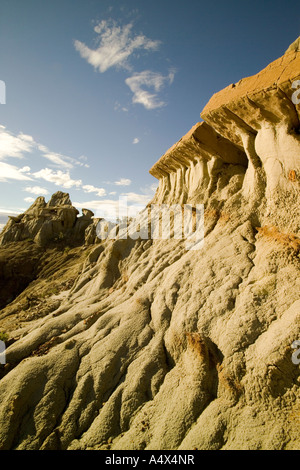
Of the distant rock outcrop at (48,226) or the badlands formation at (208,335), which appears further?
the distant rock outcrop at (48,226)

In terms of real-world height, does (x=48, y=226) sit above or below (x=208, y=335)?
above

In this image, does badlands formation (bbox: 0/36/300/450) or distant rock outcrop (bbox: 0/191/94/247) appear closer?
badlands formation (bbox: 0/36/300/450)

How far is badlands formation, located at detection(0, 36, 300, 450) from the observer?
4.33 metres

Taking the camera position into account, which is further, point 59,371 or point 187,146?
point 187,146

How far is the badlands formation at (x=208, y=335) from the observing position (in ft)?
14.2

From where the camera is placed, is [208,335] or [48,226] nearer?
[208,335]

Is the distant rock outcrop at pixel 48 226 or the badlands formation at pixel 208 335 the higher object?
the distant rock outcrop at pixel 48 226

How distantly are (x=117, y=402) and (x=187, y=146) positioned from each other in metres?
8.16

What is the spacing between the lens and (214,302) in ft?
18.9

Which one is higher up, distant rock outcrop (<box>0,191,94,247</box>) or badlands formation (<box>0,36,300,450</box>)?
distant rock outcrop (<box>0,191,94,247</box>)

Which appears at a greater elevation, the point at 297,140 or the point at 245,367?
the point at 297,140

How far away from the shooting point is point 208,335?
5.44m

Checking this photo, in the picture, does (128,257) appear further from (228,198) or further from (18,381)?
(18,381)
